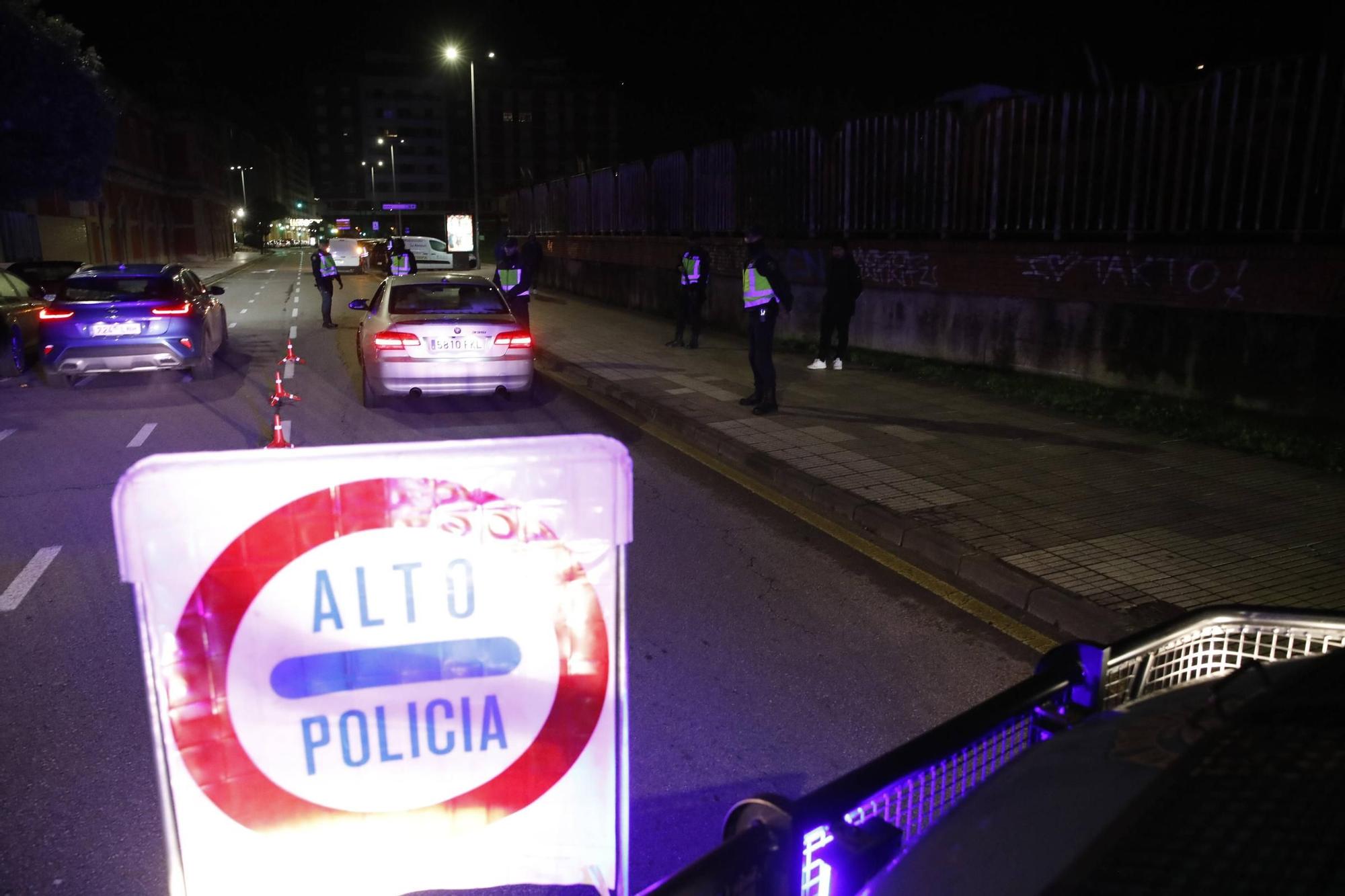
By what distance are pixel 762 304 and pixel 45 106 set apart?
20980 millimetres

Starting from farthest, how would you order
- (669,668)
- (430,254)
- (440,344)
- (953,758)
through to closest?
(430,254) < (440,344) < (669,668) < (953,758)

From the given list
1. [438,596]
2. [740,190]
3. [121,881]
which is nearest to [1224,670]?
[438,596]

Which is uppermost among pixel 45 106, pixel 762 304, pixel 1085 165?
pixel 45 106

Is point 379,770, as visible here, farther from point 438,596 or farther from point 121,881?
point 121,881

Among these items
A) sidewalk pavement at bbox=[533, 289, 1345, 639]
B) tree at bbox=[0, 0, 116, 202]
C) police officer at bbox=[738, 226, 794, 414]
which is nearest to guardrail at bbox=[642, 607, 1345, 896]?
sidewalk pavement at bbox=[533, 289, 1345, 639]

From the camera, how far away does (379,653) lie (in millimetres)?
2064

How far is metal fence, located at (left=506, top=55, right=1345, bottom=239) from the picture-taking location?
9094 millimetres

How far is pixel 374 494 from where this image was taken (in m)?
2.03

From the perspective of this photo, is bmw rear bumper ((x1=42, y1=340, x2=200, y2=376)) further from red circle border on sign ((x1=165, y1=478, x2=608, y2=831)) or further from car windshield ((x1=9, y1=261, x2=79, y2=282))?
red circle border on sign ((x1=165, y1=478, x2=608, y2=831))

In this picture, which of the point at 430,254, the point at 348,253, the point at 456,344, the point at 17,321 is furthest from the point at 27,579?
the point at 348,253

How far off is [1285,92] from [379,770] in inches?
410

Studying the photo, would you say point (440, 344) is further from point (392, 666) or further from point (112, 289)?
point (392, 666)

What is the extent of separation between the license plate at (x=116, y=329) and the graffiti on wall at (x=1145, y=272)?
10817mm

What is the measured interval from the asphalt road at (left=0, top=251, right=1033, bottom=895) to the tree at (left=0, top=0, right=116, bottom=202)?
17.4 meters
